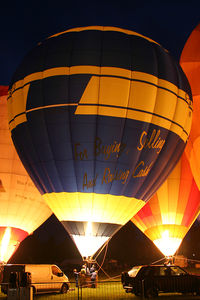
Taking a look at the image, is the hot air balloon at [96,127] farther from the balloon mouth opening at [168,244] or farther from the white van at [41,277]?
the balloon mouth opening at [168,244]

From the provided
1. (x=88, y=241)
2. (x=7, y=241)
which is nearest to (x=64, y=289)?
(x=88, y=241)

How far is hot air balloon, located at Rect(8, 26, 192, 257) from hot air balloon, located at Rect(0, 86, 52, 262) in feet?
10.5

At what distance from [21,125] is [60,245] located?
33201 mm

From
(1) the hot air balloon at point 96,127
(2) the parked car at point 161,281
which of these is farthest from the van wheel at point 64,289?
(2) the parked car at point 161,281

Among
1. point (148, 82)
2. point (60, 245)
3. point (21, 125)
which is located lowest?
point (60, 245)

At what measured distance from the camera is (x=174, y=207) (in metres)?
15.5

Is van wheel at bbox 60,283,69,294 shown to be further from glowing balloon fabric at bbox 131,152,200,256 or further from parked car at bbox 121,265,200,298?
glowing balloon fabric at bbox 131,152,200,256

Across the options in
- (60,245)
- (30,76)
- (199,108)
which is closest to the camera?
(30,76)

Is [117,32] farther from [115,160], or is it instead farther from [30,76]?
[115,160]

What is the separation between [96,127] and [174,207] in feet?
20.1

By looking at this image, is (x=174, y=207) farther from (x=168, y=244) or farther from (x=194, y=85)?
(x=194, y=85)

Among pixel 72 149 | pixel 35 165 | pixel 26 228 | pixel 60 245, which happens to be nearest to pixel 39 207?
pixel 26 228

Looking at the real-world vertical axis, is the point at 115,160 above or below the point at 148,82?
below

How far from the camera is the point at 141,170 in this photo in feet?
37.7
